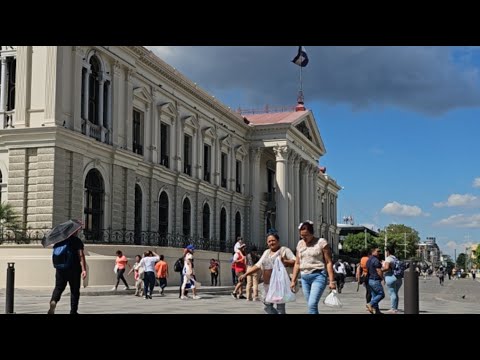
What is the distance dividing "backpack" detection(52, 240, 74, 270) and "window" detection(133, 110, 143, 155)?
24.9 meters

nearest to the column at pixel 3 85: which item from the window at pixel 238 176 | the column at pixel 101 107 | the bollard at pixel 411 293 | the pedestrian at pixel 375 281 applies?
the column at pixel 101 107

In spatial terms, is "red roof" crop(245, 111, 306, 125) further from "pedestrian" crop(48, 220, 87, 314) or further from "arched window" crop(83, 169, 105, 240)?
"pedestrian" crop(48, 220, 87, 314)

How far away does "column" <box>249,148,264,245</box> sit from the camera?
55.8 m

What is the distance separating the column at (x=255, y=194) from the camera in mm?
55812

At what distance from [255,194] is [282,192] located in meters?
2.35

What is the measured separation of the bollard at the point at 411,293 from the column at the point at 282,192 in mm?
44223

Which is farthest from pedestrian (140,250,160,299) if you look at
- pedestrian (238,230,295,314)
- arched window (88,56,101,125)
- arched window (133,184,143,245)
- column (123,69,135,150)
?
arched window (133,184,143,245)

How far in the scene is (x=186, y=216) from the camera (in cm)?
4419

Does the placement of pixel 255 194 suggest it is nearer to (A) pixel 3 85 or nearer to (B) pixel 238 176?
(B) pixel 238 176

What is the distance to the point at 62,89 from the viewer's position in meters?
28.4

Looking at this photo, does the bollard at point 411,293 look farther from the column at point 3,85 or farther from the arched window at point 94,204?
the column at point 3,85
